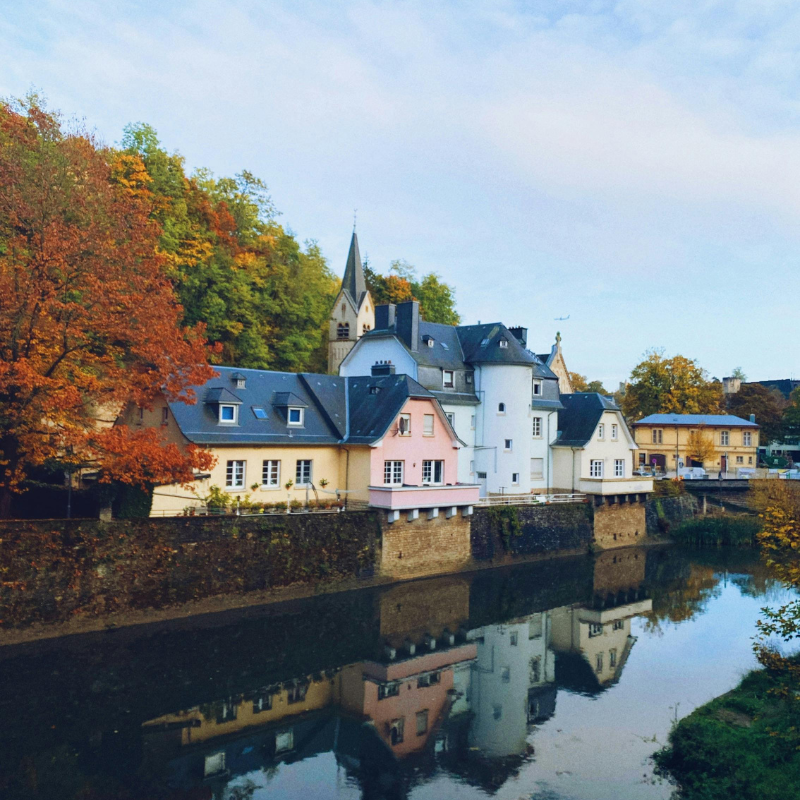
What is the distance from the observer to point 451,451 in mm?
33938

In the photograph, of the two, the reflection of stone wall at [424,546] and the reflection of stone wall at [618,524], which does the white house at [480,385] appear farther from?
the reflection of stone wall at [424,546]

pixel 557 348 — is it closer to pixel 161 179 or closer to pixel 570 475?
pixel 570 475

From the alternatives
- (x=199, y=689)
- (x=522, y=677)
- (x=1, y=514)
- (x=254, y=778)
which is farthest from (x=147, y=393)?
(x=522, y=677)

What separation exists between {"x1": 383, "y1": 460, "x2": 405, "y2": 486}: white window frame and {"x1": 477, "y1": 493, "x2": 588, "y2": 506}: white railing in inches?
185

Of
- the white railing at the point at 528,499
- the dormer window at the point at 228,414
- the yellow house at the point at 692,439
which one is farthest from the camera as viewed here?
the yellow house at the point at 692,439

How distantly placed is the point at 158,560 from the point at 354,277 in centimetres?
4435

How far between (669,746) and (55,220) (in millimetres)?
21117

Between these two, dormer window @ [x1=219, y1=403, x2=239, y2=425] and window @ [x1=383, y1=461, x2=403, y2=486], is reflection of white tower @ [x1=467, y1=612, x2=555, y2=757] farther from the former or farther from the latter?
dormer window @ [x1=219, y1=403, x2=239, y2=425]

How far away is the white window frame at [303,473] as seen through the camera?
30.0 m

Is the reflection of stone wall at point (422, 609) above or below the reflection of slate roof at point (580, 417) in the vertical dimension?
below

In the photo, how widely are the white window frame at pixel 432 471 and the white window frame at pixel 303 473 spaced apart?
540 centimetres

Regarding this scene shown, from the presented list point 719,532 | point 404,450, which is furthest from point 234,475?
point 719,532

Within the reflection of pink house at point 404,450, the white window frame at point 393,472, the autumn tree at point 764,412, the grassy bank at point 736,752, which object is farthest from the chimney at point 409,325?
the autumn tree at point 764,412

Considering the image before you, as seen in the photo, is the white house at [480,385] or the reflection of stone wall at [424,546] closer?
the reflection of stone wall at [424,546]
